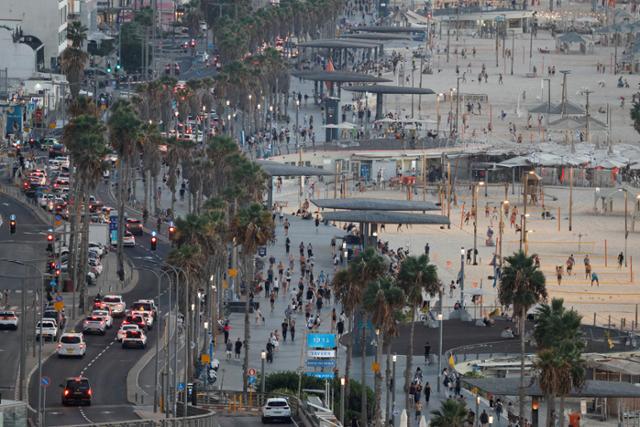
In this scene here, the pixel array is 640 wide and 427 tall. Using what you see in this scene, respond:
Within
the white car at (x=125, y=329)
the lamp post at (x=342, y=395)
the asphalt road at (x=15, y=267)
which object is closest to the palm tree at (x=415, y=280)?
the lamp post at (x=342, y=395)

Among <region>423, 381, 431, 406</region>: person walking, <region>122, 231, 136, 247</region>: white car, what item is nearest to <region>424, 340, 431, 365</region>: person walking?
<region>423, 381, 431, 406</region>: person walking

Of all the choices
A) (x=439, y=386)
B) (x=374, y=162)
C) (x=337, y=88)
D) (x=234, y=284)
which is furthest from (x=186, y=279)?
(x=337, y=88)

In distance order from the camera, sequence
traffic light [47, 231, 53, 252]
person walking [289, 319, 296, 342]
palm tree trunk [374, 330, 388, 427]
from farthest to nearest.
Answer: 1. traffic light [47, 231, 53, 252]
2. person walking [289, 319, 296, 342]
3. palm tree trunk [374, 330, 388, 427]

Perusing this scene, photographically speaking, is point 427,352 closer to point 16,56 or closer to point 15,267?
point 15,267

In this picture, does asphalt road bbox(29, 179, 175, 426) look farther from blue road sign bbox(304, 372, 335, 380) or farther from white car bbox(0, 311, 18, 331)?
blue road sign bbox(304, 372, 335, 380)

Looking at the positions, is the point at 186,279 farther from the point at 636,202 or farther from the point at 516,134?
the point at 516,134

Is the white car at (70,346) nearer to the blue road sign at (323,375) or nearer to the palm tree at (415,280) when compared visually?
the blue road sign at (323,375)

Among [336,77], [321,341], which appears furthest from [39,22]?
[321,341]
